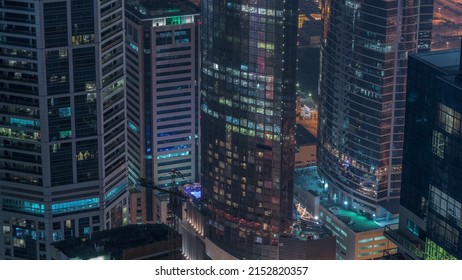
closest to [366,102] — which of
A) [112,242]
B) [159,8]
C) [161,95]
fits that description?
[161,95]

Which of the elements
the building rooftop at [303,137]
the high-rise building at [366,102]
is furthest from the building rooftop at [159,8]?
the building rooftop at [303,137]

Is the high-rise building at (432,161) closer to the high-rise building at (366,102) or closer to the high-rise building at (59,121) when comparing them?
the high-rise building at (59,121)

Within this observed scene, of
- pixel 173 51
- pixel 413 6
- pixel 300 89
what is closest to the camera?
pixel 413 6

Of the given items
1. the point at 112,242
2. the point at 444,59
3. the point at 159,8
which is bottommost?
the point at 112,242

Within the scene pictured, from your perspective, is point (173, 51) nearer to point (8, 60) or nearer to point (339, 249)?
point (339, 249)

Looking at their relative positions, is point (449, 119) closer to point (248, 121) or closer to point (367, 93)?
point (248, 121)

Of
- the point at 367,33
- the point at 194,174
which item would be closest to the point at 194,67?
the point at 194,174
